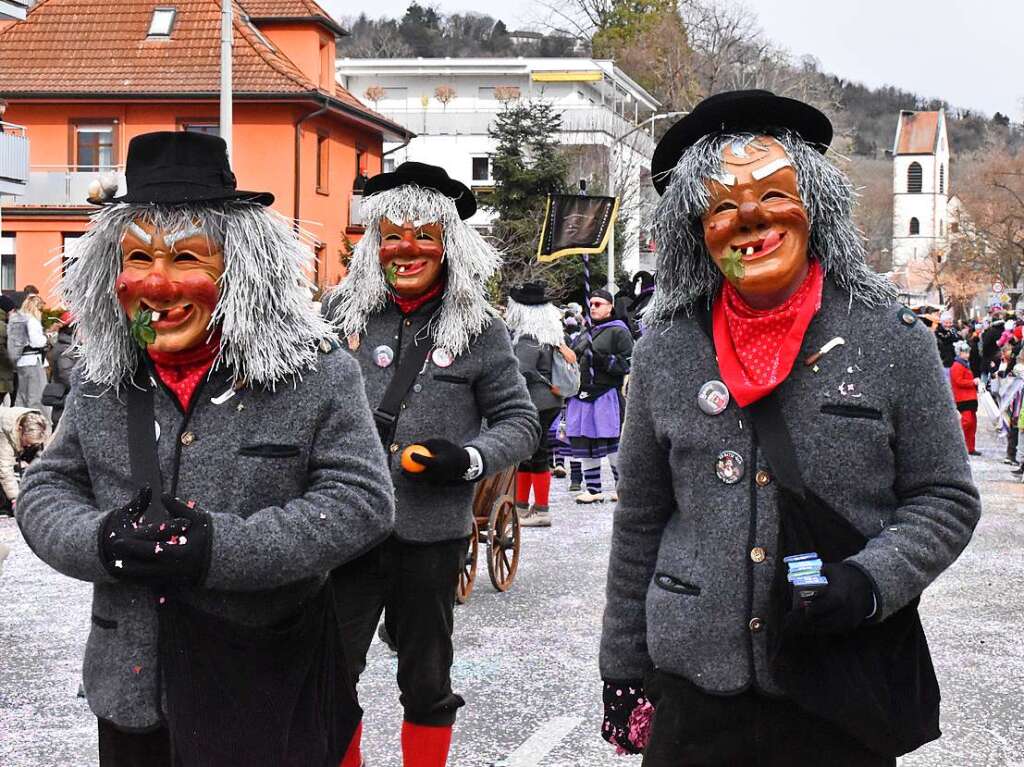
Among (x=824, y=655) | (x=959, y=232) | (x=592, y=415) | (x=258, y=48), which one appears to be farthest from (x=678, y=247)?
(x=959, y=232)

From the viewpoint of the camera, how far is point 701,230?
3174 millimetres

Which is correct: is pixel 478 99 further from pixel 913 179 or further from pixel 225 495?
pixel 913 179

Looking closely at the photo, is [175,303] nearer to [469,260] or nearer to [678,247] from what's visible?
[678,247]

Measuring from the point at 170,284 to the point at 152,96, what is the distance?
3151cm

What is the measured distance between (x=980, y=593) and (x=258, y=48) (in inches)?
1120

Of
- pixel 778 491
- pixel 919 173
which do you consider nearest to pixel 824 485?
pixel 778 491

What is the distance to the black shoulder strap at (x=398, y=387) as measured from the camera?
15.5 ft

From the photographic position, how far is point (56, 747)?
534 centimetres

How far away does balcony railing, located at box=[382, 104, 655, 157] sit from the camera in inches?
1997

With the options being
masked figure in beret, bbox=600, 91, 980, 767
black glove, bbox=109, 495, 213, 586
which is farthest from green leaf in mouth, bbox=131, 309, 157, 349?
masked figure in beret, bbox=600, 91, 980, 767

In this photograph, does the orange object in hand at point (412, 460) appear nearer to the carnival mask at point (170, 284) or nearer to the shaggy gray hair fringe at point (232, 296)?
the shaggy gray hair fringe at point (232, 296)

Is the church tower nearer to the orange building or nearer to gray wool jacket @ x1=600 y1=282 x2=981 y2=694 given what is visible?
the orange building

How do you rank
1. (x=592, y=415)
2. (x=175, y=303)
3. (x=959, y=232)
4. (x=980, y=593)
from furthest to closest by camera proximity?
(x=959, y=232), (x=592, y=415), (x=980, y=593), (x=175, y=303)

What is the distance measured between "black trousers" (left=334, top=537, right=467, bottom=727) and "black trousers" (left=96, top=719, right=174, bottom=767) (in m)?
1.34
